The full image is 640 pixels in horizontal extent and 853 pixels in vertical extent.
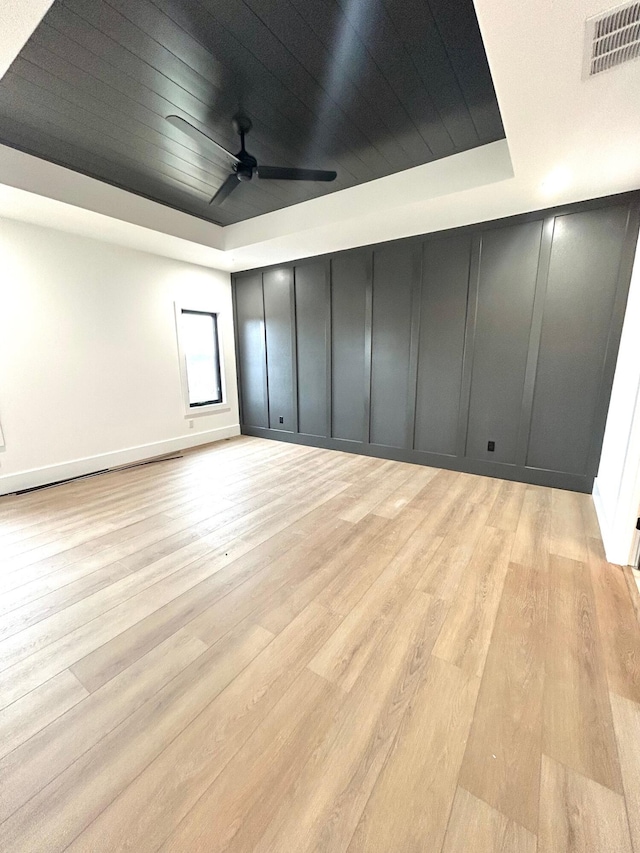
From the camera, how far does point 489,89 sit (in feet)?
7.02

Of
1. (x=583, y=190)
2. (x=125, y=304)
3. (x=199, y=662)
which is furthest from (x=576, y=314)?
(x=125, y=304)

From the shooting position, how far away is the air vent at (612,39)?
135cm

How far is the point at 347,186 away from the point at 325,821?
431cm

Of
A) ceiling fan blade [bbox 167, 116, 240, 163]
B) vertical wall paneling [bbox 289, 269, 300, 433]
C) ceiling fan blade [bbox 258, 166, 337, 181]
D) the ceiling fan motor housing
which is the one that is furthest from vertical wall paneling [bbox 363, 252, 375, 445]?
ceiling fan blade [bbox 167, 116, 240, 163]

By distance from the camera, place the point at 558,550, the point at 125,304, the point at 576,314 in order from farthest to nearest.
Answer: the point at 125,304
the point at 576,314
the point at 558,550

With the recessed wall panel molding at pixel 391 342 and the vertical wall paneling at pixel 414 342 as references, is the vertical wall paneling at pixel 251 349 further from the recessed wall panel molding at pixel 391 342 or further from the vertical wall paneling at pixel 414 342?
the vertical wall paneling at pixel 414 342

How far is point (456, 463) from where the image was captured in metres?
3.95

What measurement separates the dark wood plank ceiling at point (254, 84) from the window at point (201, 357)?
6.93 feet

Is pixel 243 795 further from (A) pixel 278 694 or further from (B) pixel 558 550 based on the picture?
(B) pixel 558 550

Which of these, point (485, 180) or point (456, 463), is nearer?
point (485, 180)

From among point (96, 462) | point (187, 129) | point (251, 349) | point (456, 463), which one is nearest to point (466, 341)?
point (456, 463)

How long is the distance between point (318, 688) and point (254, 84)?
3387mm

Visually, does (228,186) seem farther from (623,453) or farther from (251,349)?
(623,453)

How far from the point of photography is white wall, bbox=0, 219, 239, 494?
3.37 metres
